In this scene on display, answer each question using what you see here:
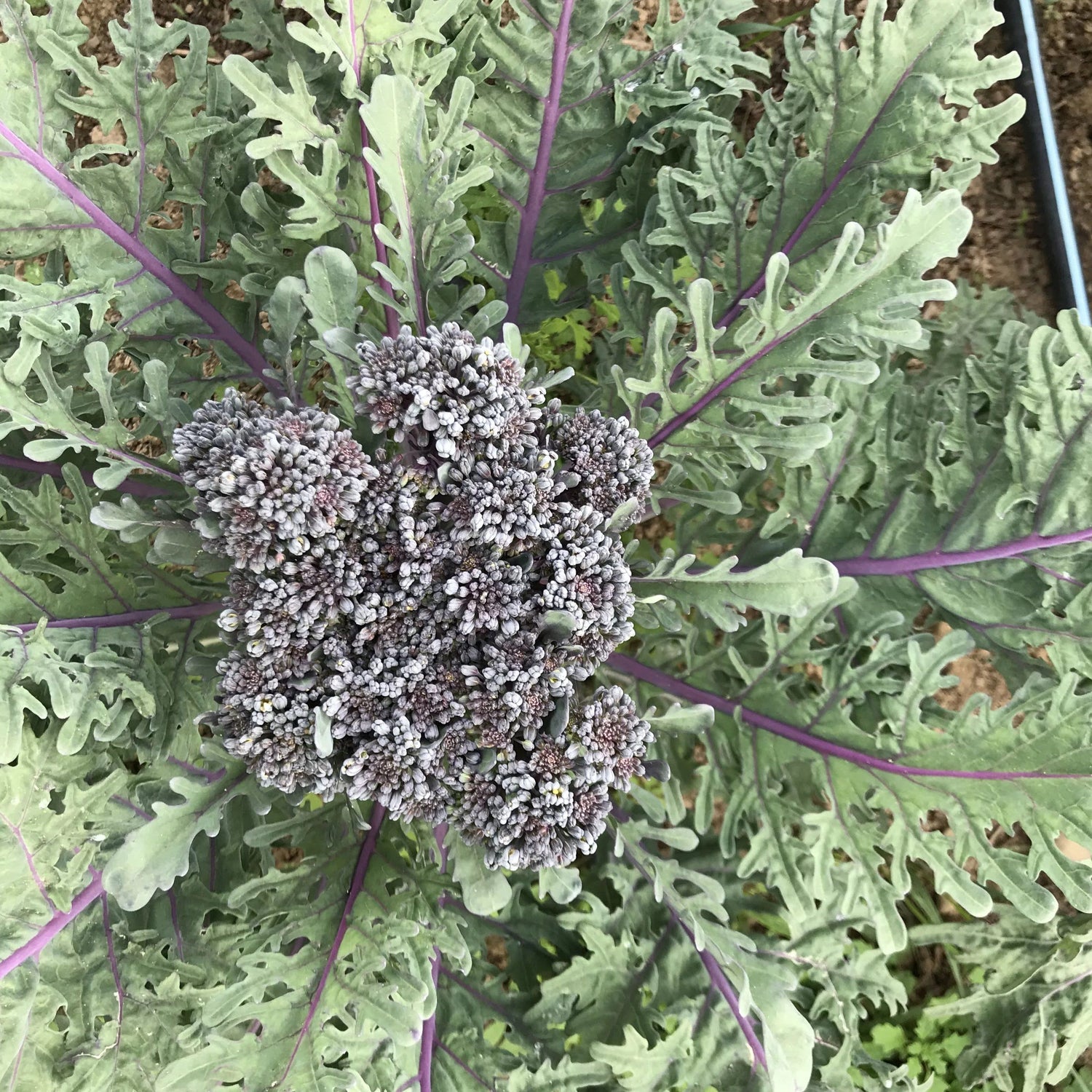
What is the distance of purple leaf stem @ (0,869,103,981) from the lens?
→ 3.81 ft

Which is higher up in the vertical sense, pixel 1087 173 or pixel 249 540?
pixel 1087 173

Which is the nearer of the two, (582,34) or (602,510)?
(602,510)

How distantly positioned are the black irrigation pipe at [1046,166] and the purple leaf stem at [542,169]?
1093 millimetres

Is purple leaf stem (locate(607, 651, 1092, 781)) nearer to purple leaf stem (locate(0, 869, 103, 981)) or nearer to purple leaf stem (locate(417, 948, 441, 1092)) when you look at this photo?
purple leaf stem (locate(417, 948, 441, 1092))

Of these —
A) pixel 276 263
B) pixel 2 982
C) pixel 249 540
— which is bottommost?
pixel 2 982

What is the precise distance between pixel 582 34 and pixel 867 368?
660 millimetres

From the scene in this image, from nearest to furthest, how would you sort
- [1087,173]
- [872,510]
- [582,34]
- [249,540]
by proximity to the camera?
[249,540] < [582,34] < [872,510] < [1087,173]

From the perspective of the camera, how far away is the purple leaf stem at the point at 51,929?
1.16m

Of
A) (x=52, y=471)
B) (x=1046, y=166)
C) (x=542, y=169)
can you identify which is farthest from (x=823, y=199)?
(x=52, y=471)

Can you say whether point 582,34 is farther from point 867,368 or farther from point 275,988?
point 275,988

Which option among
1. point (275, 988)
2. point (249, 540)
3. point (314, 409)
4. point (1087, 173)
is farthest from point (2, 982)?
point (1087, 173)

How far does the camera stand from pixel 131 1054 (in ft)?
4.01

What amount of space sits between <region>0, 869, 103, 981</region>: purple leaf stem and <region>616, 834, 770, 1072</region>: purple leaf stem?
2.65ft

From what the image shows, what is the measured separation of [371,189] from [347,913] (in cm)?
103
